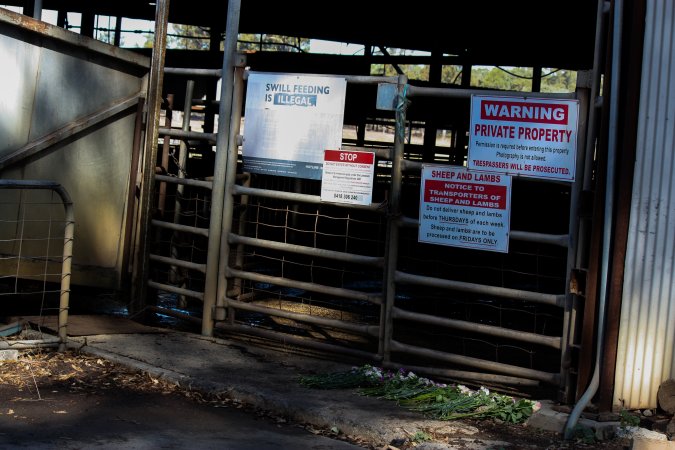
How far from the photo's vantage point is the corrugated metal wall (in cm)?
602

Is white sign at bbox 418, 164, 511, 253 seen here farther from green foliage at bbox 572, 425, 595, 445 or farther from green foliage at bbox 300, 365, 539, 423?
green foliage at bbox 572, 425, 595, 445

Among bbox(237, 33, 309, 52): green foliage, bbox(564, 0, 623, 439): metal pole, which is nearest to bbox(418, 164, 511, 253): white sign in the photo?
bbox(564, 0, 623, 439): metal pole

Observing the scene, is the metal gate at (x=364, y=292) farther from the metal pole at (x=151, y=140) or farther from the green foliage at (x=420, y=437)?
the green foliage at (x=420, y=437)

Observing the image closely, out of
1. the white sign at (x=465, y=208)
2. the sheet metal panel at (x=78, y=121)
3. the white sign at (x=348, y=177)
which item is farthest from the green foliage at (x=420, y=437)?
the sheet metal panel at (x=78, y=121)

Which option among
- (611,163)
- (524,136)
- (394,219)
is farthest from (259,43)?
(611,163)

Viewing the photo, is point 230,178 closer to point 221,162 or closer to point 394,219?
point 221,162

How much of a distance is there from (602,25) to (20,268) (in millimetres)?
5693

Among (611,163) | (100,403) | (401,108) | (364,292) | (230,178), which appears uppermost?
(401,108)

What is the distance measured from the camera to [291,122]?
26.1 ft

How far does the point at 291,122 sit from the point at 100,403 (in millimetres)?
2934

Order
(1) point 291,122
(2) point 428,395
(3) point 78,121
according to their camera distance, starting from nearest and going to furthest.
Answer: (2) point 428,395 < (1) point 291,122 < (3) point 78,121

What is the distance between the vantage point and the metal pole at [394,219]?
729 cm

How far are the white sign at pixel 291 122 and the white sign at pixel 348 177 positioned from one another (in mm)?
125

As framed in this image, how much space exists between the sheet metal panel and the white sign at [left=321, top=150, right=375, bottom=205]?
2.64m
